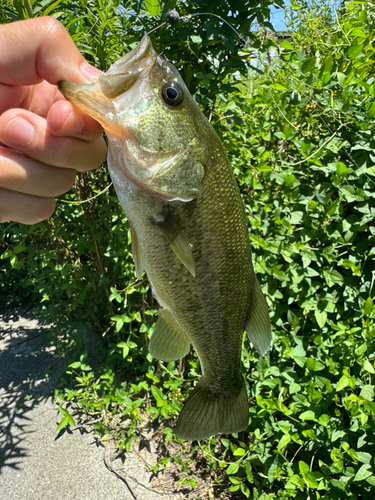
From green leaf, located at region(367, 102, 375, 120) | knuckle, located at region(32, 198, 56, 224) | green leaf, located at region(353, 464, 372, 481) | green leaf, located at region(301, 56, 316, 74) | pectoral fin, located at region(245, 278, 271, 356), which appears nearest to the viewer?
pectoral fin, located at region(245, 278, 271, 356)

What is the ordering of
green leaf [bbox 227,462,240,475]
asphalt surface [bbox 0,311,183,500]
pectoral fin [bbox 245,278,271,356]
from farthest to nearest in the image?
asphalt surface [bbox 0,311,183,500], green leaf [bbox 227,462,240,475], pectoral fin [bbox 245,278,271,356]

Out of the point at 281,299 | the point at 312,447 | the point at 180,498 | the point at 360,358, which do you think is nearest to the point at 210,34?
the point at 281,299

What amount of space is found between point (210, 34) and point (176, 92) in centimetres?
113

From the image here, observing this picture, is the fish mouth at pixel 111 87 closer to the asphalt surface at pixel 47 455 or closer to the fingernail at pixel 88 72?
the fingernail at pixel 88 72

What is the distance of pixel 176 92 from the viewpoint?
3.95 feet

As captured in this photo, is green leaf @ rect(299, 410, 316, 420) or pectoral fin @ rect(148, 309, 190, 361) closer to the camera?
pectoral fin @ rect(148, 309, 190, 361)

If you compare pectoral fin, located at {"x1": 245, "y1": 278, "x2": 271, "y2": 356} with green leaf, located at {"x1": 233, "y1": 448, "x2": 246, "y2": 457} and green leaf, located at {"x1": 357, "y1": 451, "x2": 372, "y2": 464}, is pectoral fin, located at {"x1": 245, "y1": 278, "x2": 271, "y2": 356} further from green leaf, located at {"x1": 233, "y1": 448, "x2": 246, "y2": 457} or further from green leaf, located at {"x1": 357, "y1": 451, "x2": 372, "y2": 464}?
green leaf, located at {"x1": 233, "y1": 448, "x2": 246, "y2": 457}

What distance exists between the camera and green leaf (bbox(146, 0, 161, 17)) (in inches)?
81.0

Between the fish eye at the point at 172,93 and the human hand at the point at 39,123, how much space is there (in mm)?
257

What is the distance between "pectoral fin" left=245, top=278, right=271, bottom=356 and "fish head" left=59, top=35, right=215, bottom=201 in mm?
477

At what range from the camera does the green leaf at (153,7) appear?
2059 millimetres

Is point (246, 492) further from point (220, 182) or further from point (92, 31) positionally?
point (92, 31)

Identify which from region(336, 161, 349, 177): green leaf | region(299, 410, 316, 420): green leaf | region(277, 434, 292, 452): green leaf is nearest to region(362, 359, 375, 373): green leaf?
region(299, 410, 316, 420): green leaf

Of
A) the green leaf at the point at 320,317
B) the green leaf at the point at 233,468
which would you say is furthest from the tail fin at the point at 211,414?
the green leaf at the point at 233,468
